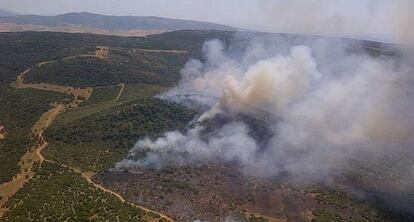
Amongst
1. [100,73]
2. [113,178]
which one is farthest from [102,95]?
[113,178]

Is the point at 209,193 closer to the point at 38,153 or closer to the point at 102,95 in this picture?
the point at 38,153

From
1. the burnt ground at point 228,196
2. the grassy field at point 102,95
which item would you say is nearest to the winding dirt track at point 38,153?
the grassy field at point 102,95

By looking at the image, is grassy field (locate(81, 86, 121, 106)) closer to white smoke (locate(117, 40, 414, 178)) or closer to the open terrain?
the open terrain

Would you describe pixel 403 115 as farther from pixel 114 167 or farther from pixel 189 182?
pixel 114 167

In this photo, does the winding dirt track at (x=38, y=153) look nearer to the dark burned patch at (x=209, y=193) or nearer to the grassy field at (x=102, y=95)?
the grassy field at (x=102, y=95)

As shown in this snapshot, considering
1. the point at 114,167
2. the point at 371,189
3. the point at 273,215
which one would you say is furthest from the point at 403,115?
the point at 114,167
